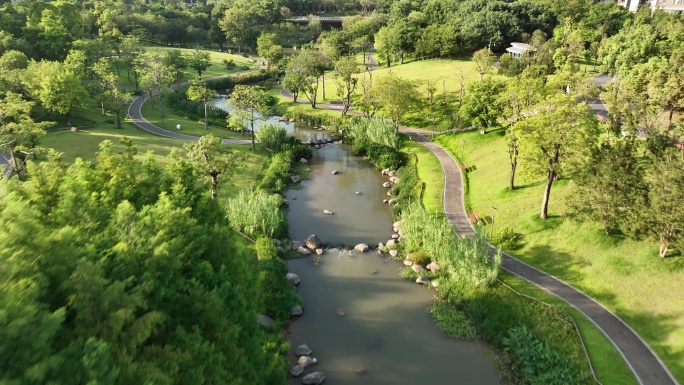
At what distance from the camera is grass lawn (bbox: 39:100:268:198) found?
40906 millimetres

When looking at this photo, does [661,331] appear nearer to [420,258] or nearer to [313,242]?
[420,258]

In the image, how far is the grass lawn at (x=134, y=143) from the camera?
4091 centimetres

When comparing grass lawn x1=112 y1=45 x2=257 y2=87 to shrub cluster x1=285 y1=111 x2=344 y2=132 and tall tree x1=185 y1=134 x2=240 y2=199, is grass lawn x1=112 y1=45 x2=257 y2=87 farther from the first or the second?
tall tree x1=185 y1=134 x2=240 y2=199

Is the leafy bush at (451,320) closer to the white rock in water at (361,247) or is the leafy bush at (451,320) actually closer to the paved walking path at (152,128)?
the white rock in water at (361,247)

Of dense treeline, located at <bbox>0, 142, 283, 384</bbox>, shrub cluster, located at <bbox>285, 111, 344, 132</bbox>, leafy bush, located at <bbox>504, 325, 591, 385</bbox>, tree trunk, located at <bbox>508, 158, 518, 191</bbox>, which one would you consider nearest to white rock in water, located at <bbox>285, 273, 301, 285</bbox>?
dense treeline, located at <bbox>0, 142, 283, 384</bbox>

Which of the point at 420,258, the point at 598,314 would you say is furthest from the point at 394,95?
the point at 598,314

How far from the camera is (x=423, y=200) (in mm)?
37656

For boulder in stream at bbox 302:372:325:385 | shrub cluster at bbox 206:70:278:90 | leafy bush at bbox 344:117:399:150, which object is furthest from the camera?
shrub cluster at bbox 206:70:278:90

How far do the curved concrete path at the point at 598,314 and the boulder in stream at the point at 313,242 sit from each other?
33.9 ft

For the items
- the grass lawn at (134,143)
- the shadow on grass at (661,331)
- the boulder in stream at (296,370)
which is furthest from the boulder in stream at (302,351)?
the grass lawn at (134,143)

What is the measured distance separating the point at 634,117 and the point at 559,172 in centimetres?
826

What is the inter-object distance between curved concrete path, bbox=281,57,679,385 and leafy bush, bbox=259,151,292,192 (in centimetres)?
1548

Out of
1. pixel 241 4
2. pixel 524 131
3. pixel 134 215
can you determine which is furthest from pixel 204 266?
pixel 241 4

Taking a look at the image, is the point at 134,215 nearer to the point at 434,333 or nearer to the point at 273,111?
the point at 434,333
